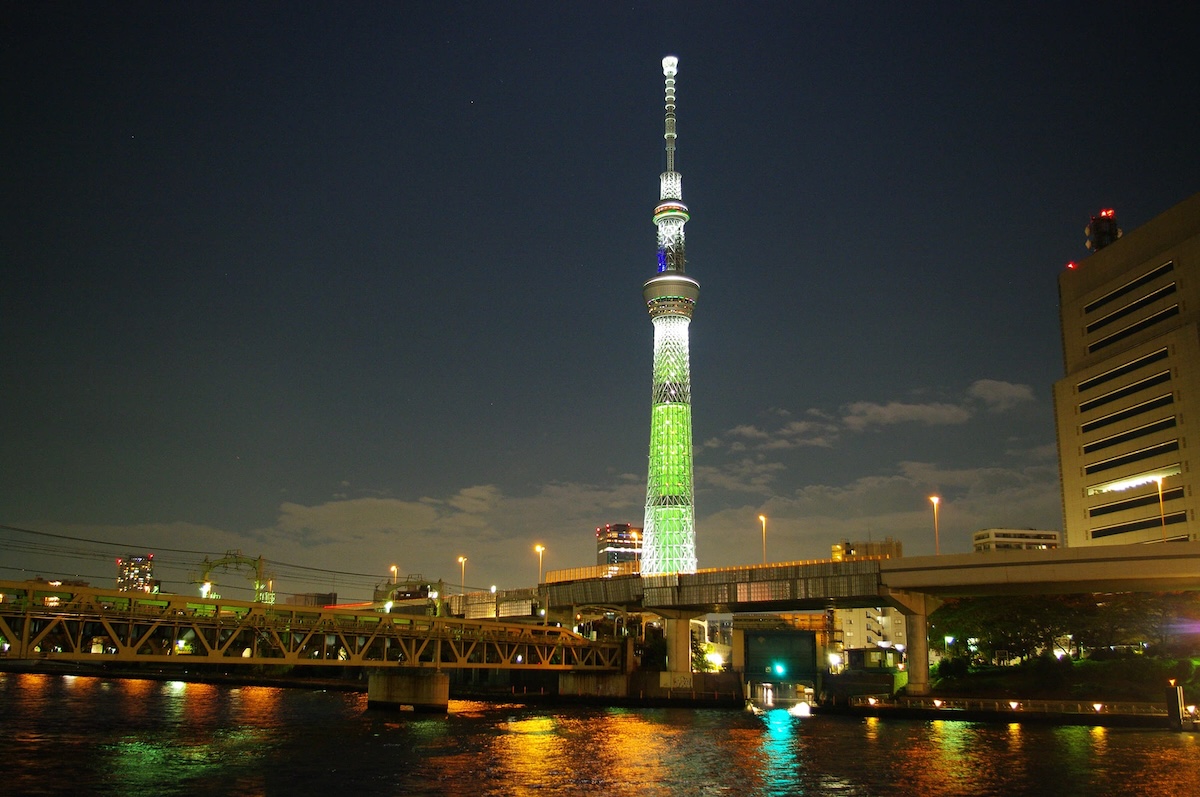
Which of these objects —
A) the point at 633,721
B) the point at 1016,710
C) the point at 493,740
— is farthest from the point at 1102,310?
the point at 493,740

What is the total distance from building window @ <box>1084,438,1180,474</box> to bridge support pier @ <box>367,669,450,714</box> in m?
119

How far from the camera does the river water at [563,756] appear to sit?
1997 inches

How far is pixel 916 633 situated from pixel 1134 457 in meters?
83.2

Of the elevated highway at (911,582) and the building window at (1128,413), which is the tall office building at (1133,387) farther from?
the elevated highway at (911,582)

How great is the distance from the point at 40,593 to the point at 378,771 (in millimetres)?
29258

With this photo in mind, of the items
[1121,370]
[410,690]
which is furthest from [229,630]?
[1121,370]

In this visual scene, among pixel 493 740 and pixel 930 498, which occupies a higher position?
pixel 930 498

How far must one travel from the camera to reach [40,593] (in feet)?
224

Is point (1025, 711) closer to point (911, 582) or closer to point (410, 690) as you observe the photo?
point (911, 582)

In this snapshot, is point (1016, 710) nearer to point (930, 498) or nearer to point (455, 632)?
point (930, 498)

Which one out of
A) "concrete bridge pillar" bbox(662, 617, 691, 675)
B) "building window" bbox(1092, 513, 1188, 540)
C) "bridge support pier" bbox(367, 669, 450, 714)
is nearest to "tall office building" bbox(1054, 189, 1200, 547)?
"building window" bbox(1092, 513, 1188, 540)

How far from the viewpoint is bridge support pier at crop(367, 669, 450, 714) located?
97625 mm

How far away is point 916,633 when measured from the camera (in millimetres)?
102625

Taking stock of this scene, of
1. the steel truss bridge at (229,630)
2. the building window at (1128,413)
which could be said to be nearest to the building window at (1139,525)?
the building window at (1128,413)
